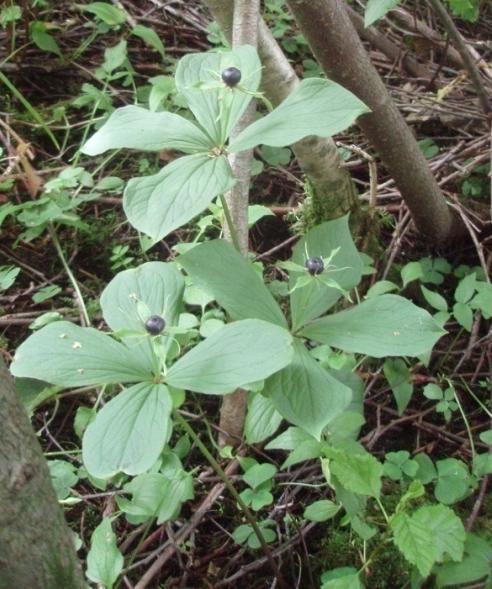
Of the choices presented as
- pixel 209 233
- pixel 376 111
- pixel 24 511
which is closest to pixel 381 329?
pixel 24 511

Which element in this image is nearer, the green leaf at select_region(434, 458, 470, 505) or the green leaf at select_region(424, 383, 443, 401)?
the green leaf at select_region(434, 458, 470, 505)

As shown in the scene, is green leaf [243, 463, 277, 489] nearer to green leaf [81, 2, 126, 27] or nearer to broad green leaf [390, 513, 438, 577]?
broad green leaf [390, 513, 438, 577]

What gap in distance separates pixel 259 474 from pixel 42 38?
1.69 meters

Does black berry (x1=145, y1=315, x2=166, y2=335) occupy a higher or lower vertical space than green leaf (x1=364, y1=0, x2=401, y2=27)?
lower

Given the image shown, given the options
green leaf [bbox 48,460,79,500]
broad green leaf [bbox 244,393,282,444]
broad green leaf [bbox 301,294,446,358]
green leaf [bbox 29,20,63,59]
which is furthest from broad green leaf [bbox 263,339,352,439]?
green leaf [bbox 29,20,63,59]

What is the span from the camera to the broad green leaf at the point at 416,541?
1.01 meters

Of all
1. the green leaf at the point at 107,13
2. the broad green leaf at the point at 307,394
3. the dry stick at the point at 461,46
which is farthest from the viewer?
the green leaf at the point at 107,13

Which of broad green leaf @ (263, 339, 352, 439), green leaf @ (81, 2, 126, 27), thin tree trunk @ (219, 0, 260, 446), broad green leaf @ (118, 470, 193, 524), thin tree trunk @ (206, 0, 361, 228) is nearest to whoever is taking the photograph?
broad green leaf @ (263, 339, 352, 439)

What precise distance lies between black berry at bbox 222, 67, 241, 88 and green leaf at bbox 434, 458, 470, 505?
81 cm

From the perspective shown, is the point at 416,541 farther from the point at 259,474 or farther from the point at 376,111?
the point at 376,111

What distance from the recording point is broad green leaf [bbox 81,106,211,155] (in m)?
1.08

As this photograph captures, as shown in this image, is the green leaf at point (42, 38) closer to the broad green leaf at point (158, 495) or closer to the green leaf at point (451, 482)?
the broad green leaf at point (158, 495)

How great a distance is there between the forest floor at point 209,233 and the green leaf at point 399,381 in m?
0.09

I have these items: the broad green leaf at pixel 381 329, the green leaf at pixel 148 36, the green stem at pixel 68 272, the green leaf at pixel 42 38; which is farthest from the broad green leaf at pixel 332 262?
the green leaf at pixel 42 38
